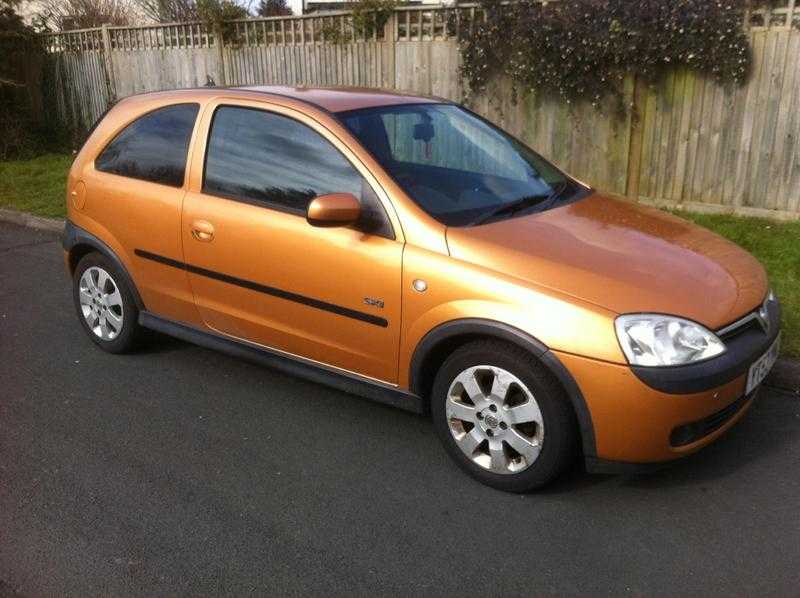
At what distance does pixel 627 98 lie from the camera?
25.3ft

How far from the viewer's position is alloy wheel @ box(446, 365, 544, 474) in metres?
3.33

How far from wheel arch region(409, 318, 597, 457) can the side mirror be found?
2.13 feet

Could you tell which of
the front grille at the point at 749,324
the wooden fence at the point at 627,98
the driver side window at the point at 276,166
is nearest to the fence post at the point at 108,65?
the wooden fence at the point at 627,98

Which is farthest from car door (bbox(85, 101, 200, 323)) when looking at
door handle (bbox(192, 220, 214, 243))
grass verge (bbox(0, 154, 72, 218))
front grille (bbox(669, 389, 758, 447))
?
grass verge (bbox(0, 154, 72, 218))

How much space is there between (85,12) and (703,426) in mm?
19451

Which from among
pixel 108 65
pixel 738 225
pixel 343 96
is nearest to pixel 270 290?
pixel 343 96

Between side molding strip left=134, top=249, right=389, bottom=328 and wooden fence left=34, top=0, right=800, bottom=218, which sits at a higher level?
wooden fence left=34, top=0, right=800, bottom=218

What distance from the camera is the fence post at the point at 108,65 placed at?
42.5 feet

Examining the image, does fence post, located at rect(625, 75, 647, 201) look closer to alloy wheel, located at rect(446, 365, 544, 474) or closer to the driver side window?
the driver side window

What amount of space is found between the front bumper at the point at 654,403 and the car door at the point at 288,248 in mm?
976

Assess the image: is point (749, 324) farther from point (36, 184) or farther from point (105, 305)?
point (36, 184)

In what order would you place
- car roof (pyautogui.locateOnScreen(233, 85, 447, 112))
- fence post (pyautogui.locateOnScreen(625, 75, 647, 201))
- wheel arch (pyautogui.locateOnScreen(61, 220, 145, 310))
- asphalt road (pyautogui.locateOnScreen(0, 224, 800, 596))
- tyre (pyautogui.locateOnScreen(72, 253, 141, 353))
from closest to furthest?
1. asphalt road (pyautogui.locateOnScreen(0, 224, 800, 596))
2. car roof (pyautogui.locateOnScreen(233, 85, 447, 112))
3. wheel arch (pyautogui.locateOnScreen(61, 220, 145, 310))
4. tyre (pyautogui.locateOnScreen(72, 253, 141, 353))
5. fence post (pyautogui.locateOnScreen(625, 75, 647, 201))

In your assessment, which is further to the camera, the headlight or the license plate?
the license plate

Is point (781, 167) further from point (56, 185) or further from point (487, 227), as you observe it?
point (56, 185)
